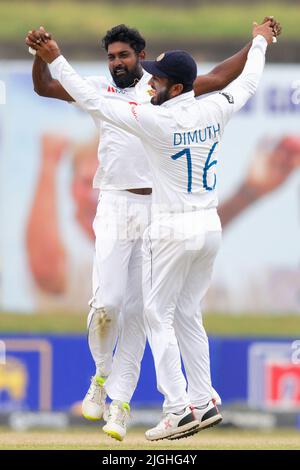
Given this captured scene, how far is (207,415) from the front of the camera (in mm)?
9320

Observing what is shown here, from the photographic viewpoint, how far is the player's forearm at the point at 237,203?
17.9 meters

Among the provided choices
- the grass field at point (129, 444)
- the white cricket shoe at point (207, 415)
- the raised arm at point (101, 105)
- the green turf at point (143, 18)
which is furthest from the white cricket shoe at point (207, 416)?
the green turf at point (143, 18)

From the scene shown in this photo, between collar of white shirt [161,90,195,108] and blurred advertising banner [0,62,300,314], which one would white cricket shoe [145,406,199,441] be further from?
blurred advertising banner [0,62,300,314]

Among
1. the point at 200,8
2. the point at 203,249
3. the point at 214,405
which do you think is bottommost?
the point at 214,405

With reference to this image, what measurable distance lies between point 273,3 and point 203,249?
1623cm

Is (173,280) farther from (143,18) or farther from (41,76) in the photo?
(143,18)

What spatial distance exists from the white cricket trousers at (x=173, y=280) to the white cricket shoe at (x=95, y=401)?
64 cm

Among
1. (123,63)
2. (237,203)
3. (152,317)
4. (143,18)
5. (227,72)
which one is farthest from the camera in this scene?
(143,18)

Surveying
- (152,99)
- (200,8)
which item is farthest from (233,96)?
(200,8)

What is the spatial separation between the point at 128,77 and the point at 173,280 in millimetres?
1535

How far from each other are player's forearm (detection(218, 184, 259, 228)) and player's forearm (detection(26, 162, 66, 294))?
7.34ft

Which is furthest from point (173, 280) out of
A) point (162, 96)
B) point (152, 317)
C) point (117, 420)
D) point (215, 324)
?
point (215, 324)

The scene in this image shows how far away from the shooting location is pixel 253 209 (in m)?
18.0

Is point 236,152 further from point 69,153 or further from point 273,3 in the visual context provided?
point 273,3
